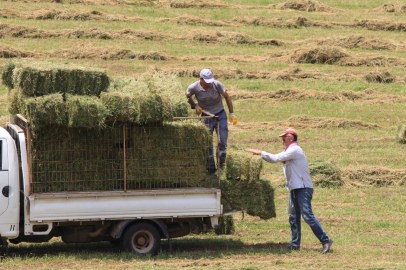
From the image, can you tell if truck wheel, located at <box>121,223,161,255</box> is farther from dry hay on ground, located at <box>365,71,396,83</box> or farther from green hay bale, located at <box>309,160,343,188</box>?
dry hay on ground, located at <box>365,71,396,83</box>

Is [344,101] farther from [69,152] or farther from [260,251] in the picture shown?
[69,152]

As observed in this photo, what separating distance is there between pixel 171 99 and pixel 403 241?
493 cm

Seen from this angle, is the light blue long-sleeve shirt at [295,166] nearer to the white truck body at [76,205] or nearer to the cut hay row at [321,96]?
the white truck body at [76,205]

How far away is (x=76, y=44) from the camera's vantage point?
27.7 meters

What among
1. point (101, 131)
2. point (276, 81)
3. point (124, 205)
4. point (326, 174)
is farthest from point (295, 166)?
point (276, 81)

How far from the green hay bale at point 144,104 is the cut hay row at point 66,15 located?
885 inches

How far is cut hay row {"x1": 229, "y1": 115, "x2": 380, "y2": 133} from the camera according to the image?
20.4 m

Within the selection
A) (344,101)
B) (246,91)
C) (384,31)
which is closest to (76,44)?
(246,91)

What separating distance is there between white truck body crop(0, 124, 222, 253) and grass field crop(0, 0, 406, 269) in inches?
20.0

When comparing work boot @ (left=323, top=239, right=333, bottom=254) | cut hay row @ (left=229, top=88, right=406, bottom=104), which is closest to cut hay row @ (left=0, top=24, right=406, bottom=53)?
cut hay row @ (left=229, top=88, right=406, bottom=104)

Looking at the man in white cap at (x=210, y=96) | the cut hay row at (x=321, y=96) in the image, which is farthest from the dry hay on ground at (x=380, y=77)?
the man in white cap at (x=210, y=96)

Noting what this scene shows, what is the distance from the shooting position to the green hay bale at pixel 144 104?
984 centimetres

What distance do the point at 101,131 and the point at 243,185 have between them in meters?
2.51

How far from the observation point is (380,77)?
2547 centimetres
